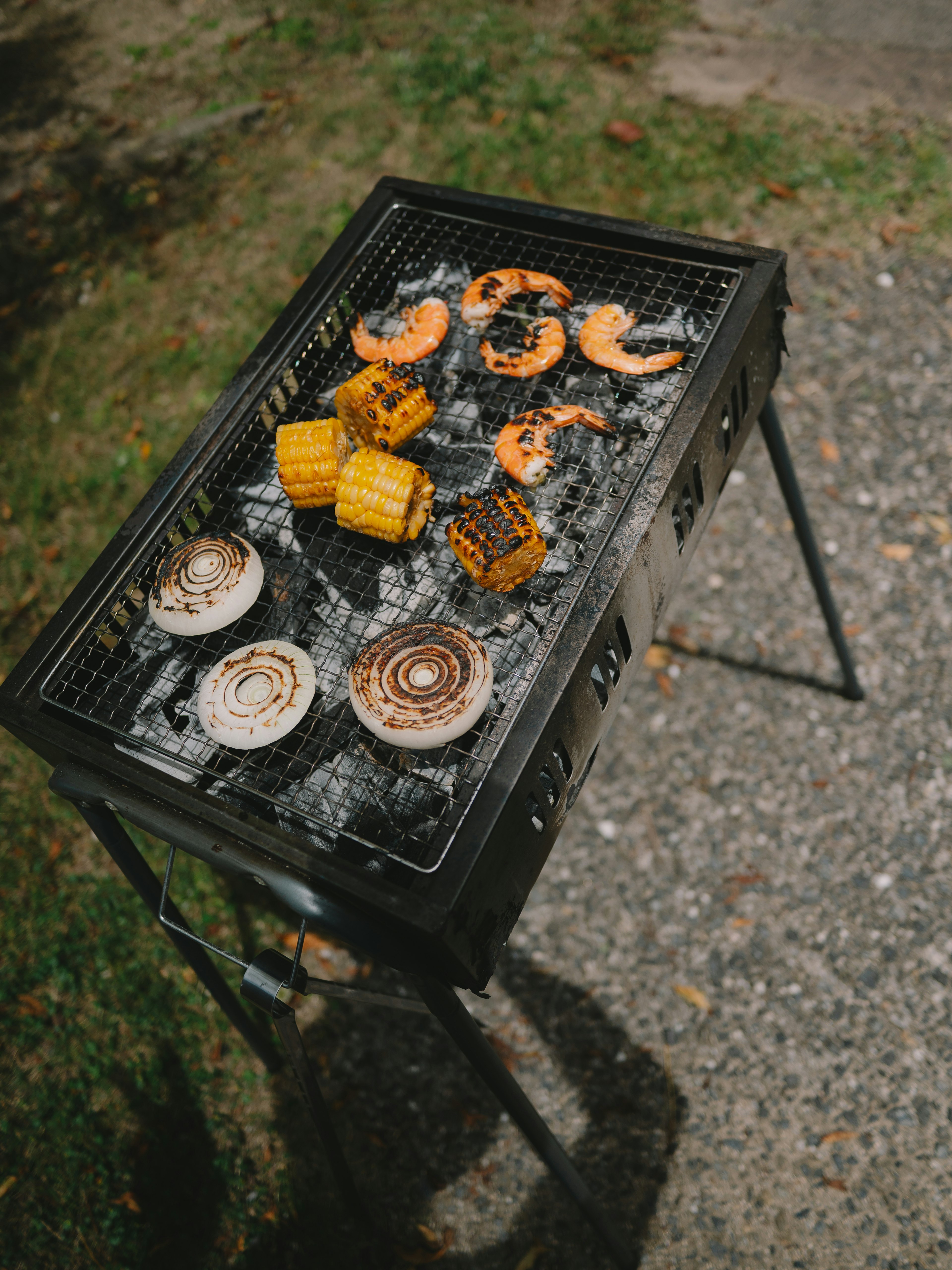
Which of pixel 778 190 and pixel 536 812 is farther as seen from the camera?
pixel 778 190

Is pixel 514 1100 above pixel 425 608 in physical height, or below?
below

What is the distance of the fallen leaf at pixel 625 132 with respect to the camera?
6301 millimetres

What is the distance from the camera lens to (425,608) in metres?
2.62

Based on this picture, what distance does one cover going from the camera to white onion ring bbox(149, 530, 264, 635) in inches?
97.5

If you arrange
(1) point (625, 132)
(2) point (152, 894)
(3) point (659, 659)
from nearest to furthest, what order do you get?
(2) point (152, 894) → (3) point (659, 659) → (1) point (625, 132)

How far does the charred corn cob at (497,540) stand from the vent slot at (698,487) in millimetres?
552

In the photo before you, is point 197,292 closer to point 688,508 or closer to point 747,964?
point 688,508

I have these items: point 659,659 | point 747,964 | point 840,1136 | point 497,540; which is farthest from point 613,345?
point 840,1136

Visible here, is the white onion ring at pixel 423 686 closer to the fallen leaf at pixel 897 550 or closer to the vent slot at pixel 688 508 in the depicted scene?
the vent slot at pixel 688 508

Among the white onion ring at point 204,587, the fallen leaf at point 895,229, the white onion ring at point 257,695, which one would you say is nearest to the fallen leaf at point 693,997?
the white onion ring at point 257,695

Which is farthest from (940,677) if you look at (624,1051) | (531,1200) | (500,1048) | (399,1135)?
(399,1135)

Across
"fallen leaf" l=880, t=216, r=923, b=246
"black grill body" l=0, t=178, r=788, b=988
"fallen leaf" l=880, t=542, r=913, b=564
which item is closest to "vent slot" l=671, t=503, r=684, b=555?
"black grill body" l=0, t=178, r=788, b=988

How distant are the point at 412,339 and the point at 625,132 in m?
4.66

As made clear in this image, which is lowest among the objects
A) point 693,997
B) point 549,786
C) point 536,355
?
point 693,997
